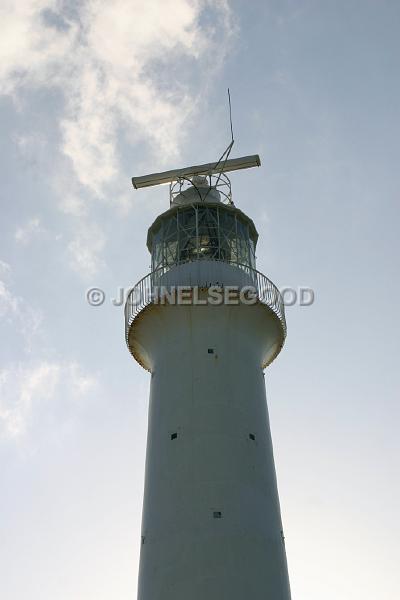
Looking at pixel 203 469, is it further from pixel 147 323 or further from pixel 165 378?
pixel 147 323

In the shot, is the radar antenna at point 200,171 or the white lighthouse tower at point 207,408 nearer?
the white lighthouse tower at point 207,408

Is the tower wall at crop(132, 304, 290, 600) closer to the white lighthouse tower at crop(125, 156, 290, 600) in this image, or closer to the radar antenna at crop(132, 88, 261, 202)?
the white lighthouse tower at crop(125, 156, 290, 600)

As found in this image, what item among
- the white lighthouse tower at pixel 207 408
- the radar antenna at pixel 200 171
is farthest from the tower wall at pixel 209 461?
the radar antenna at pixel 200 171

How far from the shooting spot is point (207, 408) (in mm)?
16188

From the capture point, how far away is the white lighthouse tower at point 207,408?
1405cm

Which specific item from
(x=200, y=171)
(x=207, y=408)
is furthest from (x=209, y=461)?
(x=200, y=171)

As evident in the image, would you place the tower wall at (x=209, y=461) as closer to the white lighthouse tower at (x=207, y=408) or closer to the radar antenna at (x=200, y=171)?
the white lighthouse tower at (x=207, y=408)

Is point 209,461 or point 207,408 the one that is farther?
point 207,408

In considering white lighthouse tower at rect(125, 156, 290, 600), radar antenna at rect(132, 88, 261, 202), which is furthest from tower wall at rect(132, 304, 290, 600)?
radar antenna at rect(132, 88, 261, 202)

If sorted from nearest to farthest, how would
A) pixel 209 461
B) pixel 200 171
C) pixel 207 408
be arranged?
pixel 209 461
pixel 207 408
pixel 200 171

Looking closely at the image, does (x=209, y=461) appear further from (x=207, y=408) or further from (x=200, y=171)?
(x=200, y=171)

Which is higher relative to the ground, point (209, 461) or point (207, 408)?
point (207, 408)

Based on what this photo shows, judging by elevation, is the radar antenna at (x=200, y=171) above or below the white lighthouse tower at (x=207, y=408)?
above

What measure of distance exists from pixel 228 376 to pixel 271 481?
9.71 ft
